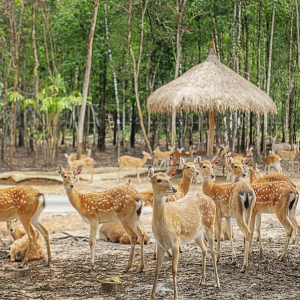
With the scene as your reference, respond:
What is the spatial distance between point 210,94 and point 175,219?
1223cm

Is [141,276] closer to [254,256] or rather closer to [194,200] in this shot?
[194,200]

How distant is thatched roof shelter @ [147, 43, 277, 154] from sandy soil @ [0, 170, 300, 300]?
8912 mm

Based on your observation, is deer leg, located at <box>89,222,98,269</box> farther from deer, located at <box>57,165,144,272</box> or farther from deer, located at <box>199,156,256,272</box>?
deer, located at <box>199,156,256,272</box>

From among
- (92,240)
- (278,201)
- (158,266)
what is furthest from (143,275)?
(278,201)

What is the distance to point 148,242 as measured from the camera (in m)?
9.28

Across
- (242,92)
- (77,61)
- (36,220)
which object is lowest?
(36,220)

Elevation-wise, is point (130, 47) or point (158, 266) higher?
point (130, 47)

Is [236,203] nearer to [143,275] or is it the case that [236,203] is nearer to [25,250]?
[143,275]

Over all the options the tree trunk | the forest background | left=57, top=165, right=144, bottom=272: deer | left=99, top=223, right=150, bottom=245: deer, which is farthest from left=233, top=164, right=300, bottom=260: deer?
the forest background

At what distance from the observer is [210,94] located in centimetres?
1831

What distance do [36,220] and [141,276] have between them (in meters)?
1.91

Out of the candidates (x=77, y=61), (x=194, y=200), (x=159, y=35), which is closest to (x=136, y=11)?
(x=159, y=35)

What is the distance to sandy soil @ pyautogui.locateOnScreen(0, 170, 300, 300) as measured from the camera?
650 cm

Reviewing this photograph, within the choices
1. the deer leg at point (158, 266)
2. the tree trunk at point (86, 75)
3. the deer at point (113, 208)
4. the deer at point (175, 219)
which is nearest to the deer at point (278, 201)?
the deer at point (175, 219)
